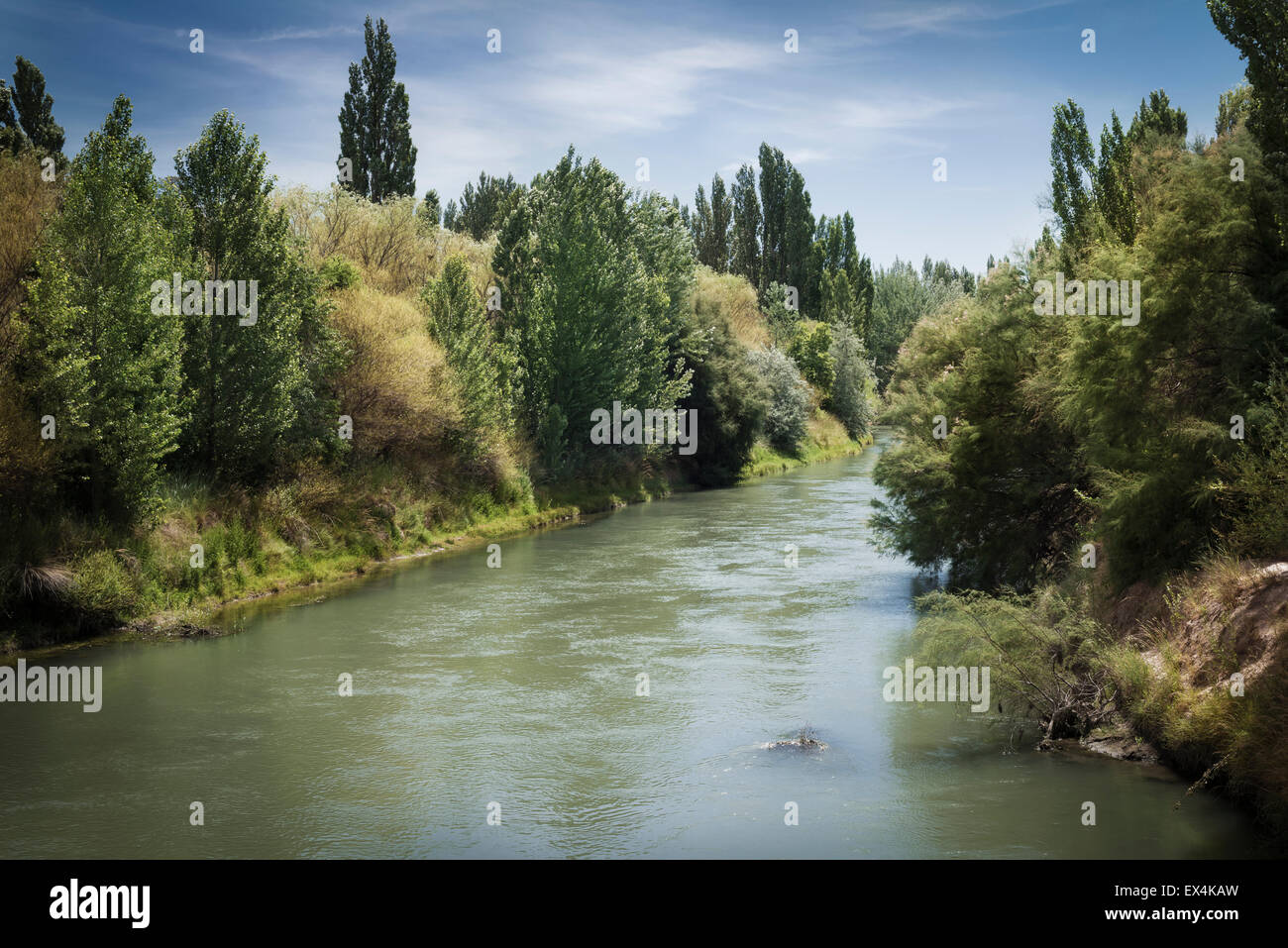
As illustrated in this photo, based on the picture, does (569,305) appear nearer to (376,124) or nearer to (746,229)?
(376,124)

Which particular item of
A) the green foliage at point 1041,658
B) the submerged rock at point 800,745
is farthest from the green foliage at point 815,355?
the submerged rock at point 800,745

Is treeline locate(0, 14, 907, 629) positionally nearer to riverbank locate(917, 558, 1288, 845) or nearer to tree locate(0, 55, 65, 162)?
tree locate(0, 55, 65, 162)

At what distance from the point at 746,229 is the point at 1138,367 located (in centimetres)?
7310

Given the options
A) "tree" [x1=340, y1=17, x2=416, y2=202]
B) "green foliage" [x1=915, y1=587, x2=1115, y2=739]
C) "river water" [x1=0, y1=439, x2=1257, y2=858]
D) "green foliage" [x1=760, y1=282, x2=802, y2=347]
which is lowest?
"river water" [x1=0, y1=439, x2=1257, y2=858]

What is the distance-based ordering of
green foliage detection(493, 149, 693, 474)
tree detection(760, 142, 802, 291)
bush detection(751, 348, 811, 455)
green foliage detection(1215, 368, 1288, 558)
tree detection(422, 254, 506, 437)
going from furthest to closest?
tree detection(760, 142, 802, 291), bush detection(751, 348, 811, 455), green foliage detection(493, 149, 693, 474), tree detection(422, 254, 506, 437), green foliage detection(1215, 368, 1288, 558)

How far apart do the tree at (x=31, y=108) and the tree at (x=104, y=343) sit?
17329 millimetres

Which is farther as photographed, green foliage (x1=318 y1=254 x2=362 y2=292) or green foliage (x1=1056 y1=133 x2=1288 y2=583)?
green foliage (x1=318 y1=254 x2=362 y2=292)

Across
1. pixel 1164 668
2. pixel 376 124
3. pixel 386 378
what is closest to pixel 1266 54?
pixel 1164 668

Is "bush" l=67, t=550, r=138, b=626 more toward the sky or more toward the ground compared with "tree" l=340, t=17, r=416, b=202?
more toward the ground

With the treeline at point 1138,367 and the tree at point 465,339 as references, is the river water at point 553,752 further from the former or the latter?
the tree at point 465,339

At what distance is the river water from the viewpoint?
1120 centimetres

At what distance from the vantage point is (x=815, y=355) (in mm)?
77812

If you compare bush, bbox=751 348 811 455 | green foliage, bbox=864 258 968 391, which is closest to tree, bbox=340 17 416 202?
bush, bbox=751 348 811 455

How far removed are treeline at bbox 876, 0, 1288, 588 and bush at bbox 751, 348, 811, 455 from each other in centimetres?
4150
